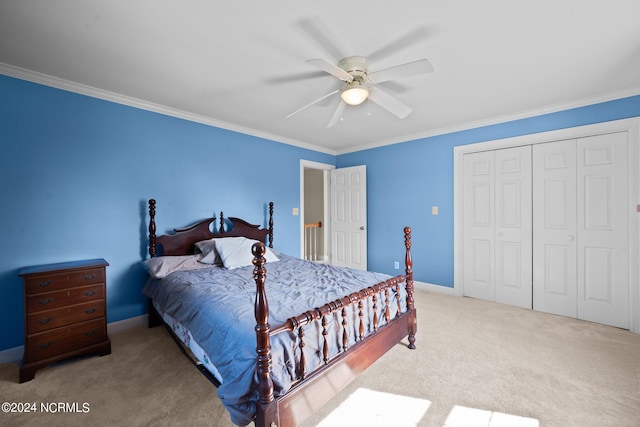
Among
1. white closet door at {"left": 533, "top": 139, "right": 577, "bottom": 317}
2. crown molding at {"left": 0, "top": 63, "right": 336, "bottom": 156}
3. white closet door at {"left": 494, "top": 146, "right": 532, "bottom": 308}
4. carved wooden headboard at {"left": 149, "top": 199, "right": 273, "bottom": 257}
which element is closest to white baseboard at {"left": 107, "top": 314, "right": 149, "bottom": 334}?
carved wooden headboard at {"left": 149, "top": 199, "right": 273, "bottom": 257}

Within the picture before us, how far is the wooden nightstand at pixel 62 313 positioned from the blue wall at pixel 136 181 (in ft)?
1.29

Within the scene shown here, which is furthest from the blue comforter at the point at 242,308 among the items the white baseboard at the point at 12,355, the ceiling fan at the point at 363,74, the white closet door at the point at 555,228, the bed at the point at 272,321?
the white closet door at the point at 555,228

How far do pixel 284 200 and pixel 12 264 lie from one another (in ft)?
9.97

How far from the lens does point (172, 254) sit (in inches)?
125

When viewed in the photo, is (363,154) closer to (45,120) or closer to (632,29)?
(632,29)

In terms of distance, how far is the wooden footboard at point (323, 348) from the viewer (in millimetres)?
1352

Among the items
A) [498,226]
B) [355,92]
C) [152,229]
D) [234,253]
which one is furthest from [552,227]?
[152,229]

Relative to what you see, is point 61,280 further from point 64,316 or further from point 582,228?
point 582,228

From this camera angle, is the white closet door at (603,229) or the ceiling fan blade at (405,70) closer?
the ceiling fan blade at (405,70)

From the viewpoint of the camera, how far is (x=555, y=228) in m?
3.26

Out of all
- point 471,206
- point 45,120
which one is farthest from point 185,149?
point 471,206

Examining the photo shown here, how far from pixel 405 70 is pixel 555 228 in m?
2.85

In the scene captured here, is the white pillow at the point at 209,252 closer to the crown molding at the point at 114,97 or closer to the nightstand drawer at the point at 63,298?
the nightstand drawer at the point at 63,298

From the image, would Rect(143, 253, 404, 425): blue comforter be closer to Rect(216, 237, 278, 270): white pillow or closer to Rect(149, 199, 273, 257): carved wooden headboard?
Rect(216, 237, 278, 270): white pillow
